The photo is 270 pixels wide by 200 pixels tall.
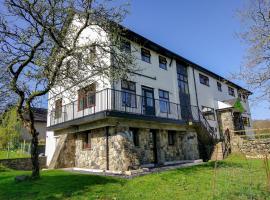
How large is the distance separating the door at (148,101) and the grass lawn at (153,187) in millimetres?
5971

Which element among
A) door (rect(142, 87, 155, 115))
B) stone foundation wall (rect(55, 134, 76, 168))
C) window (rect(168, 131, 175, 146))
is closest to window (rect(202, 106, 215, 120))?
window (rect(168, 131, 175, 146))

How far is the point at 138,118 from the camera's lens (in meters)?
13.7

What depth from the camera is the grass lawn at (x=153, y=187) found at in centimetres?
739

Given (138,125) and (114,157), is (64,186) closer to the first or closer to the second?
(114,157)

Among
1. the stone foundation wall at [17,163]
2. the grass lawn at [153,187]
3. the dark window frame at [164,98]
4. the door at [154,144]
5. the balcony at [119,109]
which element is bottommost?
the grass lawn at [153,187]

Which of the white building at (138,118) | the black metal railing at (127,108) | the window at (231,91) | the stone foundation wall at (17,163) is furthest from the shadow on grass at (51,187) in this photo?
the window at (231,91)

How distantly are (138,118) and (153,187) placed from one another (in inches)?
219

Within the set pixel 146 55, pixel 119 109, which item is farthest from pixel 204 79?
pixel 119 109

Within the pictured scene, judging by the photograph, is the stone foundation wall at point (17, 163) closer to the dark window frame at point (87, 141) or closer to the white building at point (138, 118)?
the white building at point (138, 118)

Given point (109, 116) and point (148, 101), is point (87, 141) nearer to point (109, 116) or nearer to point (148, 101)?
point (109, 116)

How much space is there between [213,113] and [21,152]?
1968cm

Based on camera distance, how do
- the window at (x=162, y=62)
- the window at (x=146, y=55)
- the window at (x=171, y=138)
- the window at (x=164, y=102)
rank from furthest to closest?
1. the window at (x=162, y=62)
2. the window at (x=171, y=138)
3. the window at (x=164, y=102)
4. the window at (x=146, y=55)

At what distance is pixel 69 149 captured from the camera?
16562 mm

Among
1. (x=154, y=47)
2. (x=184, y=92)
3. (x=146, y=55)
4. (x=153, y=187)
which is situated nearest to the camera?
(x=153, y=187)
